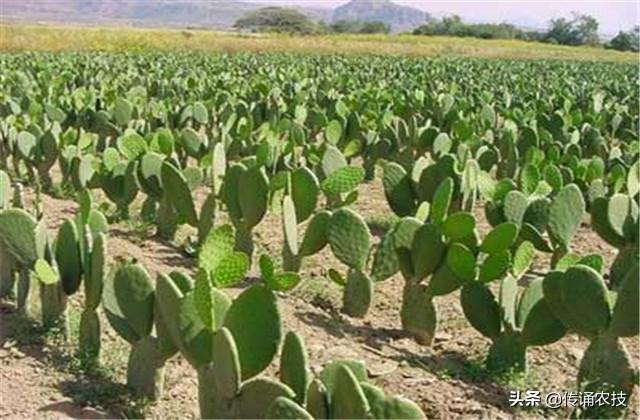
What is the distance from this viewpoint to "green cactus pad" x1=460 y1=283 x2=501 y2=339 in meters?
2.65

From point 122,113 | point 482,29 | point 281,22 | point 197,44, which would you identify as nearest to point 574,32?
point 482,29

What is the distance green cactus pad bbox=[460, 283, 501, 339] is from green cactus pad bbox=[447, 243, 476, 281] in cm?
3

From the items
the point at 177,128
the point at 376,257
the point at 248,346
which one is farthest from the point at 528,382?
the point at 177,128

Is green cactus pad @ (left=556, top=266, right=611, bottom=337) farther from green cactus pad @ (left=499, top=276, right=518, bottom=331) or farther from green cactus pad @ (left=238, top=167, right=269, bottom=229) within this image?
green cactus pad @ (left=238, top=167, right=269, bottom=229)

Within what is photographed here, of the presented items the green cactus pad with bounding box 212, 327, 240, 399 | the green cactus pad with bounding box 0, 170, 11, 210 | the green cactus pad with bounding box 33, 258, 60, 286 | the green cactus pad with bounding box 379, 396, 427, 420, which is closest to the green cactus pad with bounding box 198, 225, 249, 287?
the green cactus pad with bounding box 212, 327, 240, 399

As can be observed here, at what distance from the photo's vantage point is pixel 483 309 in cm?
266

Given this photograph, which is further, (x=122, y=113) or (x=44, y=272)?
(x=122, y=113)

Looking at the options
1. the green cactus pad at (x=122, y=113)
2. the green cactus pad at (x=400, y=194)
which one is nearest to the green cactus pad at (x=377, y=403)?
the green cactus pad at (x=400, y=194)

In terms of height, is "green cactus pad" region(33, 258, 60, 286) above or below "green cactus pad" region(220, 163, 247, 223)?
below

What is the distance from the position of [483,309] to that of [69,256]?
1309 mm

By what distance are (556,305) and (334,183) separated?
1.36 m

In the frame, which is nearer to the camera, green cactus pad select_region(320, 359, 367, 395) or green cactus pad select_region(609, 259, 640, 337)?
green cactus pad select_region(320, 359, 367, 395)

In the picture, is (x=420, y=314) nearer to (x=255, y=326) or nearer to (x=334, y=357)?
(x=334, y=357)

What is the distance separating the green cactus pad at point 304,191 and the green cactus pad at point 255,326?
4.41 feet
